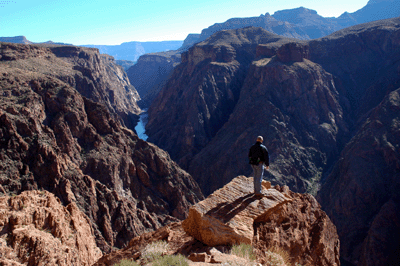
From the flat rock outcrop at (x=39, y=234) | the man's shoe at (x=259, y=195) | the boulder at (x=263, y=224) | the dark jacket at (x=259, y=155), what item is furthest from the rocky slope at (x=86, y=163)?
the dark jacket at (x=259, y=155)

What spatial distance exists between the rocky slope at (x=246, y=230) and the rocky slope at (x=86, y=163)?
1610cm

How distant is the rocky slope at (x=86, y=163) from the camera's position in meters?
24.7

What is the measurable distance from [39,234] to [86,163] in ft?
58.8

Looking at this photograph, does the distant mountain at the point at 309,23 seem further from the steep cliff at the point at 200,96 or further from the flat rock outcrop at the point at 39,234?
the flat rock outcrop at the point at 39,234

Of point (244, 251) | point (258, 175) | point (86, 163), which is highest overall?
point (258, 175)

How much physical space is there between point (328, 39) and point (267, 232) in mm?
84897

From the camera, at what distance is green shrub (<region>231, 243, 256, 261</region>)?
7.87m

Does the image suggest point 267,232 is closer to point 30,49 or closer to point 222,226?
point 222,226

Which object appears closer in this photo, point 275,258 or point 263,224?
point 275,258

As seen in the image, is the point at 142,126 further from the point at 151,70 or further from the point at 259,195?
the point at 259,195

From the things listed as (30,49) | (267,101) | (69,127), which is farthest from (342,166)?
(30,49)

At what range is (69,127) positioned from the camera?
105ft

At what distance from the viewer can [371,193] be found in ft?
130

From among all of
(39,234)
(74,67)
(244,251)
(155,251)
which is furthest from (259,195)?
(74,67)
